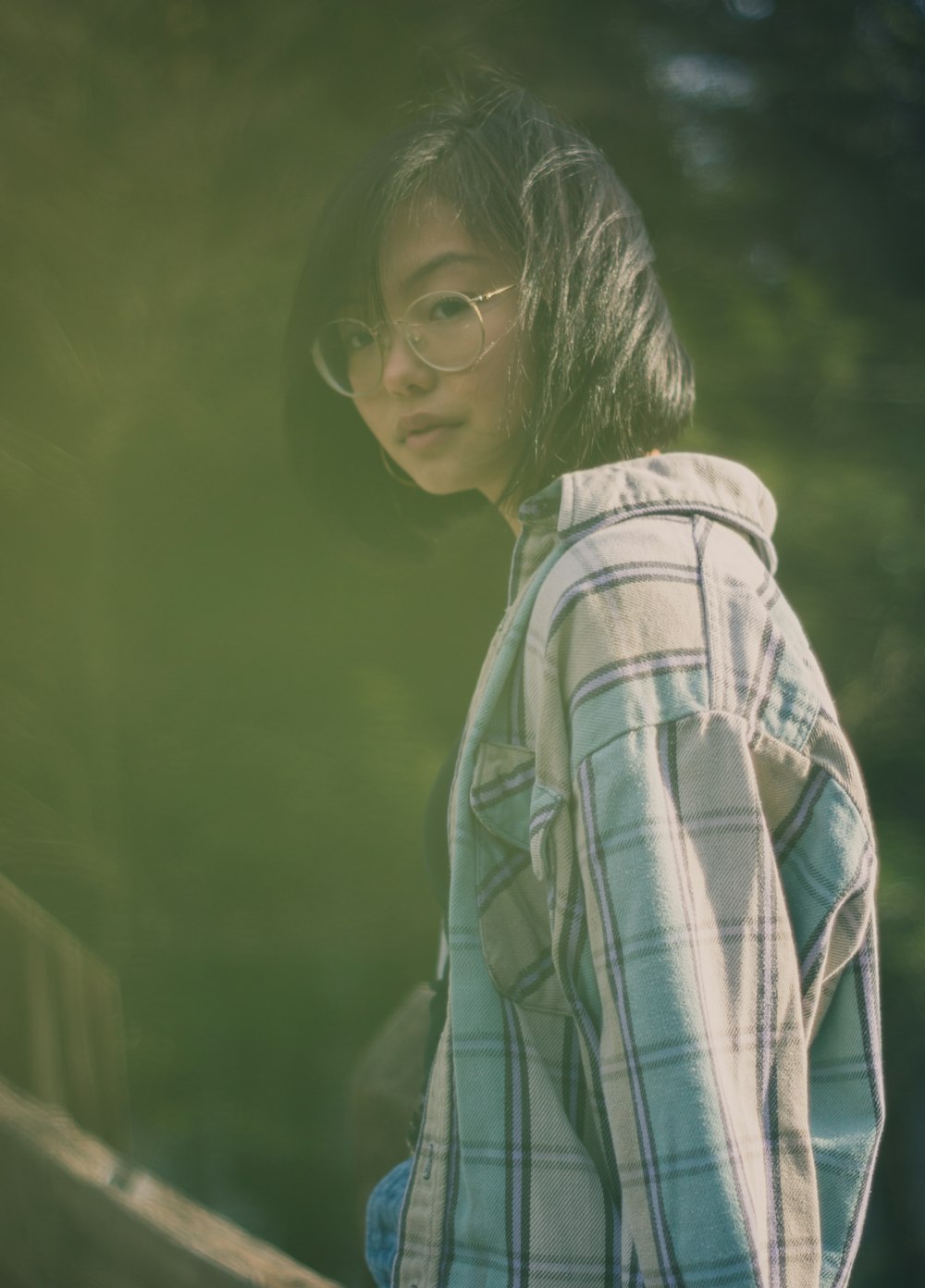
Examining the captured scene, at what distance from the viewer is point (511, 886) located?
2.46 feet

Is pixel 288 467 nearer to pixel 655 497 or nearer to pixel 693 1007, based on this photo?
pixel 655 497

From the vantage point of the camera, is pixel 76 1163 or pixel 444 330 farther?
pixel 76 1163

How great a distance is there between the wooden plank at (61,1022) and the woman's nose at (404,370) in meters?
1.21

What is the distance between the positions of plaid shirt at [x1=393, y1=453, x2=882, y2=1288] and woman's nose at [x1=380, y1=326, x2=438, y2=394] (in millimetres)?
219

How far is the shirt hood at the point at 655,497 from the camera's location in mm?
740

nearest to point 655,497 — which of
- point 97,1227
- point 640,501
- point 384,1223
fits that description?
point 640,501

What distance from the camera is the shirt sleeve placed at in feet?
1.87

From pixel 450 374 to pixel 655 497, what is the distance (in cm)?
29

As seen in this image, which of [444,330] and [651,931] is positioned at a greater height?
[444,330]

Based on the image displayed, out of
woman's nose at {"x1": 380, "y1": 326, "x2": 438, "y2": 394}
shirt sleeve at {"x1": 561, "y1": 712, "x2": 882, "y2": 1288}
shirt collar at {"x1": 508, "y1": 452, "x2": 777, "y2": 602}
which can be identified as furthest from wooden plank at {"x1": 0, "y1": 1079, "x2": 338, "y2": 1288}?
woman's nose at {"x1": 380, "y1": 326, "x2": 438, "y2": 394}

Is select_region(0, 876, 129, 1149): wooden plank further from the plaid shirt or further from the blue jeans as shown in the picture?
the plaid shirt

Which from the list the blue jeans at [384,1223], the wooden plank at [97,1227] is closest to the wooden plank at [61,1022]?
the wooden plank at [97,1227]

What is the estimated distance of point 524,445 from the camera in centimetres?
94

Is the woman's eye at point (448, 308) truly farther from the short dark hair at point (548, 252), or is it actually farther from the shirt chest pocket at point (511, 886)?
the shirt chest pocket at point (511, 886)
